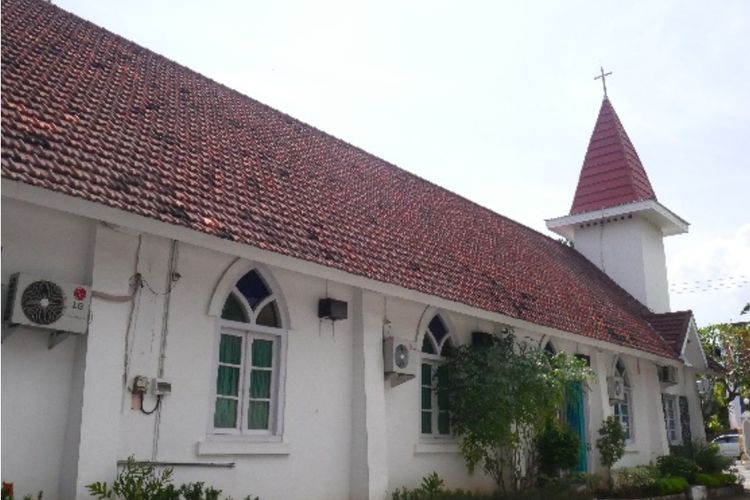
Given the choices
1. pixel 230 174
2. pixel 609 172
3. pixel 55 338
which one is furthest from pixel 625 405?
pixel 55 338

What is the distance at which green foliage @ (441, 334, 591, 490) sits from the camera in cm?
1052

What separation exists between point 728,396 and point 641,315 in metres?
21.2

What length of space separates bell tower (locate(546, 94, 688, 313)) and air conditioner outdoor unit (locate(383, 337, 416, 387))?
43.4 feet

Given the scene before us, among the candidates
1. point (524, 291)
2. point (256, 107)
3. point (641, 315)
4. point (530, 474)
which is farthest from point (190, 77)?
point (641, 315)

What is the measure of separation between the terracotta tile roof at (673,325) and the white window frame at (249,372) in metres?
12.6

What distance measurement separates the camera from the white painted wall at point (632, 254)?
21.2m

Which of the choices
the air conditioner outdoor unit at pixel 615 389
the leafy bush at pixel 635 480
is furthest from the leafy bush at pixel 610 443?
the air conditioner outdoor unit at pixel 615 389

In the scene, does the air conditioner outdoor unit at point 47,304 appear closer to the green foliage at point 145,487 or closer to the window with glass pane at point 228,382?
the green foliage at point 145,487

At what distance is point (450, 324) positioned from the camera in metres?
11.6

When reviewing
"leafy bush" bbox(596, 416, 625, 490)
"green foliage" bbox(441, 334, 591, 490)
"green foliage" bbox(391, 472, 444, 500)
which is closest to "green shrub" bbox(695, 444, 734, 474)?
"leafy bush" bbox(596, 416, 625, 490)

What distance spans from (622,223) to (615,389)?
7.72 meters

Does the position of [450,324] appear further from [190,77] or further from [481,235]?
[190,77]

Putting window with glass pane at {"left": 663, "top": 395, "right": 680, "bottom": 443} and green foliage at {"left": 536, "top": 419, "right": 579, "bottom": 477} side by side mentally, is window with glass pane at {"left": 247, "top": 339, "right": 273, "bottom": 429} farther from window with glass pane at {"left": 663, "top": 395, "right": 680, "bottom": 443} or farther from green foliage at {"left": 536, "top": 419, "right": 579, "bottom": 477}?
window with glass pane at {"left": 663, "top": 395, "right": 680, "bottom": 443}

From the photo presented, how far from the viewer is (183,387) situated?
298 inches
